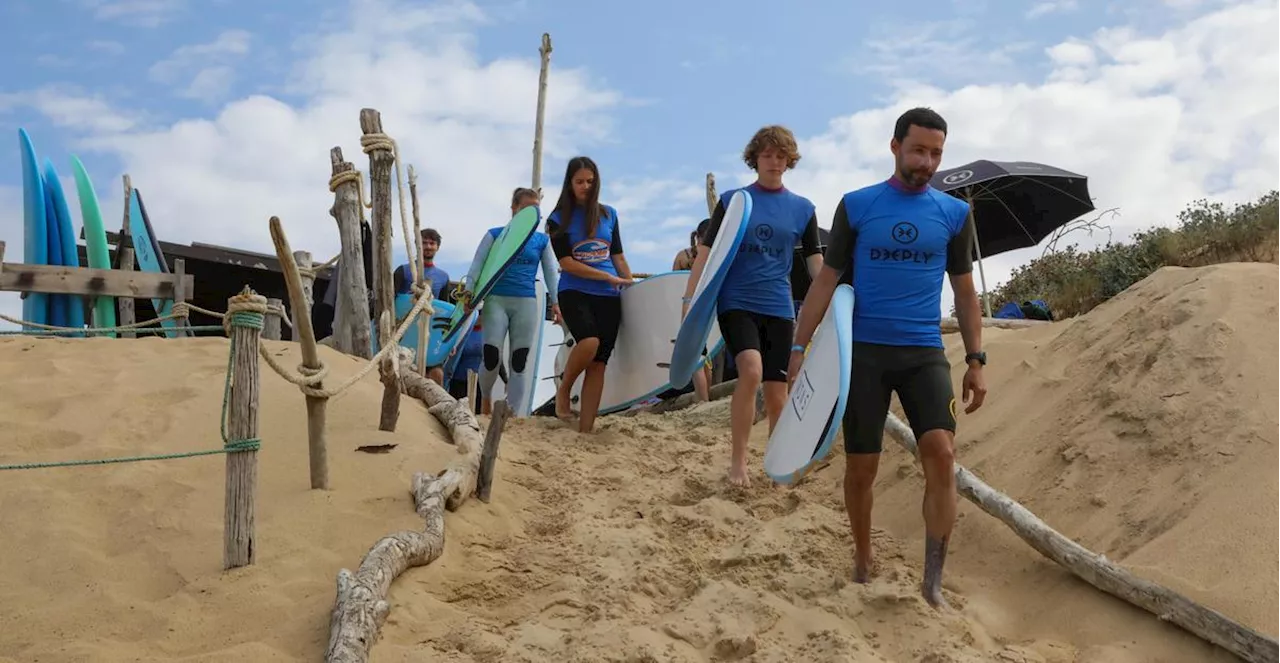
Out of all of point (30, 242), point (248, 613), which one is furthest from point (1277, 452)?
point (30, 242)

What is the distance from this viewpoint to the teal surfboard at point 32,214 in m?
8.13

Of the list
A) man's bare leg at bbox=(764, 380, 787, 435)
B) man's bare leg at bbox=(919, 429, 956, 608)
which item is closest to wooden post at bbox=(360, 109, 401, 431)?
man's bare leg at bbox=(764, 380, 787, 435)

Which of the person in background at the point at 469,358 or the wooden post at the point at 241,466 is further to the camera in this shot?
the person in background at the point at 469,358

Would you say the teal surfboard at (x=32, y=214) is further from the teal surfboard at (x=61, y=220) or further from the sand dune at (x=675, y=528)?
the sand dune at (x=675, y=528)

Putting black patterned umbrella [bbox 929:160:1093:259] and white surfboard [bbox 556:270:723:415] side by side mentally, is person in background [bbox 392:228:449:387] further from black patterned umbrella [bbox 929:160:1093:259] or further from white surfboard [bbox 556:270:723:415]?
black patterned umbrella [bbox 929:160:1093:259]

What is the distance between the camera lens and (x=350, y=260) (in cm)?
484

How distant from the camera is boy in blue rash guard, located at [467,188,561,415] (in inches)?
229

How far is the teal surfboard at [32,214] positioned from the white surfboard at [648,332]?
5.03 metres

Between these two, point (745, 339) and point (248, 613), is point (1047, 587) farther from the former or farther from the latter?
point (248, 613)

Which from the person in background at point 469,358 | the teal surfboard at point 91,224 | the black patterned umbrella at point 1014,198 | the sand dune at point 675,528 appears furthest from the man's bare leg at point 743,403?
the teal surfboard at point 91,224

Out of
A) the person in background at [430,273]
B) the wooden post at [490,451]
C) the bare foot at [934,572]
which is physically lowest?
the bare foot at [934,572]

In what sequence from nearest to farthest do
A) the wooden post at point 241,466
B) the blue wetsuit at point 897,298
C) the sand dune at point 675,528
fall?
1. the sand dune at point 675,528
2. the wooden post at point 241,466
3. the blue wetsuit at point 897,298

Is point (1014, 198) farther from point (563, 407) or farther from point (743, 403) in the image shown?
point (743, 403)

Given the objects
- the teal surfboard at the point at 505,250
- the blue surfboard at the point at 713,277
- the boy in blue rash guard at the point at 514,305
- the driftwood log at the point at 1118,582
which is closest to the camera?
the driftwood log at the point at 1118,582
